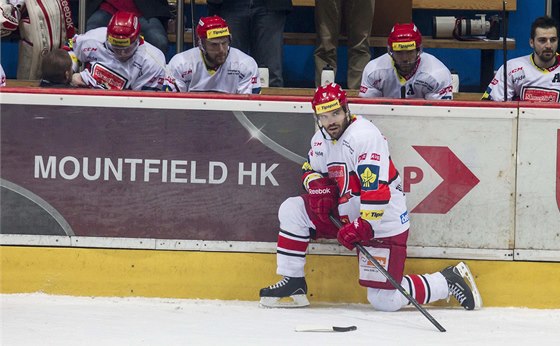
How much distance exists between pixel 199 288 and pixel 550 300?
1829mm

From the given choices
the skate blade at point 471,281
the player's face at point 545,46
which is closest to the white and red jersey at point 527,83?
the player's face at point 545,46

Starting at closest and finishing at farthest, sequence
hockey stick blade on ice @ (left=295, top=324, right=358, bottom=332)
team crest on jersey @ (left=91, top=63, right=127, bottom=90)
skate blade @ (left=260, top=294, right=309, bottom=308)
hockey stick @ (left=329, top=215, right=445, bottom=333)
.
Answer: hockey stick blade on ice @ (left=295, top=324, right=358, bottom=332), hockey stick @ (left=329, top=215, right=445, bottom=333), skate blade @ (left=260, top=294, right=309, bottom=308), team crest on jersey @ (left=91, top=63, right=127, bottom=90)

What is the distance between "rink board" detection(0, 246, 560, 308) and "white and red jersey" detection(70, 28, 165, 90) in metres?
1.48

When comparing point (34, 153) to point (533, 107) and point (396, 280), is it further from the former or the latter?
point (533, 107)

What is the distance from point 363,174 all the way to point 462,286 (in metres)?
0.82

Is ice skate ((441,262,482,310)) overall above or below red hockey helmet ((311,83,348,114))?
below

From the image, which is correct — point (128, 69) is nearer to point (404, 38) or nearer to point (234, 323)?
point (404, 38)

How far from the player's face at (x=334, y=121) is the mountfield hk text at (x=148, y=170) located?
0.46 metres

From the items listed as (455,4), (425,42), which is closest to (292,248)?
(425,42)

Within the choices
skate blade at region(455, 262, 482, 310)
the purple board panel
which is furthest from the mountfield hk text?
skate blade at region(455, 262, 482, 310)

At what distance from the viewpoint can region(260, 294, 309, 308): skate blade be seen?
22.1ft

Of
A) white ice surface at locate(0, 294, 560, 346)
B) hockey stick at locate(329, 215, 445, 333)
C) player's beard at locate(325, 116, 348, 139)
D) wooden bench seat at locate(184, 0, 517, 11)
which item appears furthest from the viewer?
wooden bench seat at locate(184, 0, 517, 11)

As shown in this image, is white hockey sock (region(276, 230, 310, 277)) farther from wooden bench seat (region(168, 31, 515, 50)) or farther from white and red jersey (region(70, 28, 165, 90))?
wooden bench seat (region(168, 31, 515, 50))

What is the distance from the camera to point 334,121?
6.48m
